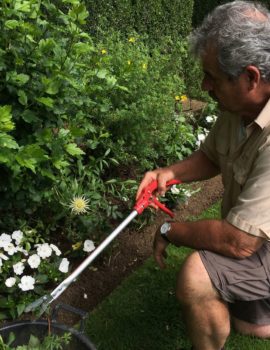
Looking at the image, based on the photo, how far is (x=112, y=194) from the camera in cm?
350

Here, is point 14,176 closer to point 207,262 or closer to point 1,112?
point 1,112

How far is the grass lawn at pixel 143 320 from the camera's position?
273 centimetres

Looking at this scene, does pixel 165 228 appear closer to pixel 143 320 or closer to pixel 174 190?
pixel 143 320

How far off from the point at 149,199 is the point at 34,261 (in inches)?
29.0

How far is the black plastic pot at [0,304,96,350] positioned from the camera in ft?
6.61

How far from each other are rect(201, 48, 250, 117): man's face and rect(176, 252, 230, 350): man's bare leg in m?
0.74

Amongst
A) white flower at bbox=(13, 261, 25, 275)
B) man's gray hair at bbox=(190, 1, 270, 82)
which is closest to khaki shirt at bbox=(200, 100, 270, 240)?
man's gray hair at bbox=(190, 1, 270, 82)

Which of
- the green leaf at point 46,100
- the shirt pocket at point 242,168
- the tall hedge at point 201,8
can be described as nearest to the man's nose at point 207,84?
the shirt pocket at point 242,168

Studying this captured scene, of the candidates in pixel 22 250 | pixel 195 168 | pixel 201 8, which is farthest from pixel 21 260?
pixel 201 8

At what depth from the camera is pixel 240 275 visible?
2312 millimetres

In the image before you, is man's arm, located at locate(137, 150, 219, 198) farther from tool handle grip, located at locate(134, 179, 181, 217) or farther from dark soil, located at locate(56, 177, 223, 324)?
dark soil, located at locate(56, 177, 223, 324)

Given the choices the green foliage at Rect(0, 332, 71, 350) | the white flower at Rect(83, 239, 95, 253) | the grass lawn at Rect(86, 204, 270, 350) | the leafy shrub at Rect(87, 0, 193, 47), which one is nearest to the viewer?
the green foliage at Rect(0, 332, 71, 350)

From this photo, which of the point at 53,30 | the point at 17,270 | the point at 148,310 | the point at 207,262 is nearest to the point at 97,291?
the point at 148,310

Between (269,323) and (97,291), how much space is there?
106cm
